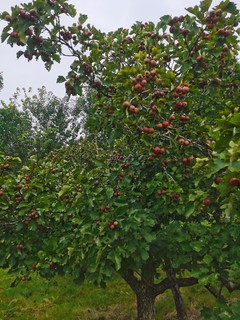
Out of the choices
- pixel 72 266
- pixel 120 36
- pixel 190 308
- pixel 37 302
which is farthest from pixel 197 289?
pixel 120 36

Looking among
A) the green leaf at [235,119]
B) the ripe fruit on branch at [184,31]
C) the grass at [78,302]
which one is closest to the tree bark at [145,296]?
the grass at [78,302]

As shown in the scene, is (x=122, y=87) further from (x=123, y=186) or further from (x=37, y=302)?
(x=37, y=302)

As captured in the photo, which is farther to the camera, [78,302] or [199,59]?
[78,302]

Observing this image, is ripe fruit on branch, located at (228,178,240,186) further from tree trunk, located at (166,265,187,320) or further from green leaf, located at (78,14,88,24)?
tree trunk, located at (166,265,187,320)

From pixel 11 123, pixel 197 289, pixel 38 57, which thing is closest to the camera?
pixel 38 57

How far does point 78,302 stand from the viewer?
1002 cm

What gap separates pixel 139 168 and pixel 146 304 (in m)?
3.12

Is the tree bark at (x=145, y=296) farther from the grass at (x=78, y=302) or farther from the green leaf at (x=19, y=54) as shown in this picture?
the green leaf at (x=19, y=54)

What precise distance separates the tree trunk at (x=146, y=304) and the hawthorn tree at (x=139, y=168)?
13.5 inches

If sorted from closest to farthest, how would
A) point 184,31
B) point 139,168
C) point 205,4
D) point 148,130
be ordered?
1. point 148,130
2. point 205,4
3. point 184,31
4. point 139,168

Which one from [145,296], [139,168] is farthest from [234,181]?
[145,296]

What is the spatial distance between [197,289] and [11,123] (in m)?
19.3

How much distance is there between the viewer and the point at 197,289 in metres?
10.1

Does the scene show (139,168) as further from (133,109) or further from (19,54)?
(19,54)
